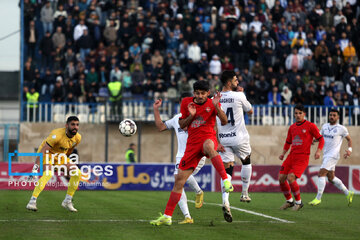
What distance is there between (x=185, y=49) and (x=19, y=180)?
358 inches

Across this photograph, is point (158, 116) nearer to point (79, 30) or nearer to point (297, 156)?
point (297, 156)

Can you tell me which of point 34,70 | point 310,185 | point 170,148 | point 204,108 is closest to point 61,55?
point 34,70

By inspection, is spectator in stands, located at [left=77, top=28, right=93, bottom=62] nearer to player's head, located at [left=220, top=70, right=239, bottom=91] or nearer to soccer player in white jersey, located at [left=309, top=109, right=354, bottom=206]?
soccer player in white jersey, located at [left=309, top=109, right=354, bottom=206]

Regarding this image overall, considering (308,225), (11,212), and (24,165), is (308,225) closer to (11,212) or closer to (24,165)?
(11,212)

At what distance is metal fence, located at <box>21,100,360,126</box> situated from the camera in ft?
93.3

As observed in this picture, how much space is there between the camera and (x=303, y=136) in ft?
51.7

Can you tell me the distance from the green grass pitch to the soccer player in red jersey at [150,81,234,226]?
54 cm

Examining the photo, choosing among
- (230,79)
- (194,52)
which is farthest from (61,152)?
(194,52)

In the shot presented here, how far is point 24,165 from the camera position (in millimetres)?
25078

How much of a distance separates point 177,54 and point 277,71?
429cm

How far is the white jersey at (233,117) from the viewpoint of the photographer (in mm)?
13086

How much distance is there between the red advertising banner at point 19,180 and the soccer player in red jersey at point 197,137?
1405 cm

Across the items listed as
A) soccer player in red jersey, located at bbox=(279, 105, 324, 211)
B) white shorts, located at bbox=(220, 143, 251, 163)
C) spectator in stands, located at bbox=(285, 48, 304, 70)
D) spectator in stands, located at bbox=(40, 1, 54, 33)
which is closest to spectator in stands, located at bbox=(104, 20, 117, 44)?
spectator in stands, located at bbox=(40, 1, 54, 33)

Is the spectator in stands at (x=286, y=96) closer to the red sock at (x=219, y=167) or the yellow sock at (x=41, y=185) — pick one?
the yellow sock at (x=41, y=185)
